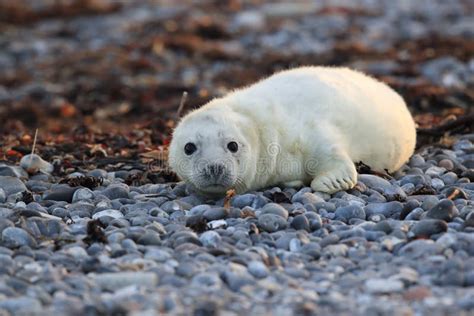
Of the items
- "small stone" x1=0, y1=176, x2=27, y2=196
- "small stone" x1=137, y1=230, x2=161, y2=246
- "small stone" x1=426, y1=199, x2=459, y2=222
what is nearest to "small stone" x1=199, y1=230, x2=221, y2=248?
"small stone" x1=137, y1=230, x2=161, y2=246

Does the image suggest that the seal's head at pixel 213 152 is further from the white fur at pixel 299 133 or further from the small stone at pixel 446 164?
the small stone at pixel 446 164

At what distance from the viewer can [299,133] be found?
5.73 m

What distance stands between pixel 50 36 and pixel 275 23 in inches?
151

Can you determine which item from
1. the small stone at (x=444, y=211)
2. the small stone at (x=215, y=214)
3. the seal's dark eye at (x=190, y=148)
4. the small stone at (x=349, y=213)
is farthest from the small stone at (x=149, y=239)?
the small stone at (x=444, y=211)

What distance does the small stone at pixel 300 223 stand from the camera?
4762mm

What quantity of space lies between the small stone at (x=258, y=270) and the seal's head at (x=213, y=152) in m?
1.17

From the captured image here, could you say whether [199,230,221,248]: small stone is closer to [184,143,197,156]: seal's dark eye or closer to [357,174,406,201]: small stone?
[184,143,197,156]: seal's dark eye

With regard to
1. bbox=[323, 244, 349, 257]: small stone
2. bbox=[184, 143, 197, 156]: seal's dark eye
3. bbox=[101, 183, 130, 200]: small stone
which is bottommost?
→ bbox=[323, 244, 349, 257]: small stone

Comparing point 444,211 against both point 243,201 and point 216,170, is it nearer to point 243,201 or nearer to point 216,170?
point 243,201

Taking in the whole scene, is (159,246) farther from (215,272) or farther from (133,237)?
(215,272)

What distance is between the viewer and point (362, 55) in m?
12.9

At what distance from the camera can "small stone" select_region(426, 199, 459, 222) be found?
187 inches

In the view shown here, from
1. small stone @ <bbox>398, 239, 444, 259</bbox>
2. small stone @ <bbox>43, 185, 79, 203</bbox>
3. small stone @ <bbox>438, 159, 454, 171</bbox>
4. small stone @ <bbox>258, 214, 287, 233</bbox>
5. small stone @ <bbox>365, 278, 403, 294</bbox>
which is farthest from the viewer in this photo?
small stone @ <bbox>438, 159, 454, 171</bbox>

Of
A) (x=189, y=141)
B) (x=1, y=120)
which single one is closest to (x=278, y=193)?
(x=189, y=141)
